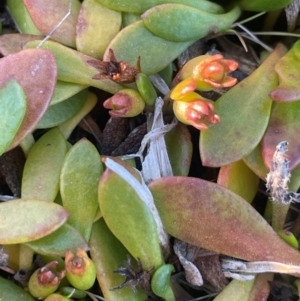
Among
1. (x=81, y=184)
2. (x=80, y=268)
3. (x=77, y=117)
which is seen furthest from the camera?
(x=77, y=117)

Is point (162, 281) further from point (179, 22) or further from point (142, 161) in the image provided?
point (179, 22)

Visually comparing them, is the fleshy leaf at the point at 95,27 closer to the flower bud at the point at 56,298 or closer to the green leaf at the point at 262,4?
the green leaf at the point at 262,4

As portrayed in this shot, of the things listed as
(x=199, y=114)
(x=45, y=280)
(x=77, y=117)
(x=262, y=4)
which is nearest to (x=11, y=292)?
(x=45, y=280)

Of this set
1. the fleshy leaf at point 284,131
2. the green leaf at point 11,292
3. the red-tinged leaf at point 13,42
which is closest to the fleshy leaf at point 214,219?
the fleshy leaf at point 284,131

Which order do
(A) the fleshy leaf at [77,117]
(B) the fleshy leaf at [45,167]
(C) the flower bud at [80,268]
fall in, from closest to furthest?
(C) the flower bud at [80,268] → (B) the fleshy leaf at [45,167] → (A) the fleshy leaf at [77,117]

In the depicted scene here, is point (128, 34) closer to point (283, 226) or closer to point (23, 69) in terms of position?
point (23, 69)

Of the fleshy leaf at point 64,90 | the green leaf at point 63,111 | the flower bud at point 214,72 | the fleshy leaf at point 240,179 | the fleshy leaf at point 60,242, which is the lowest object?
the fleshy leaf at point 60,242
